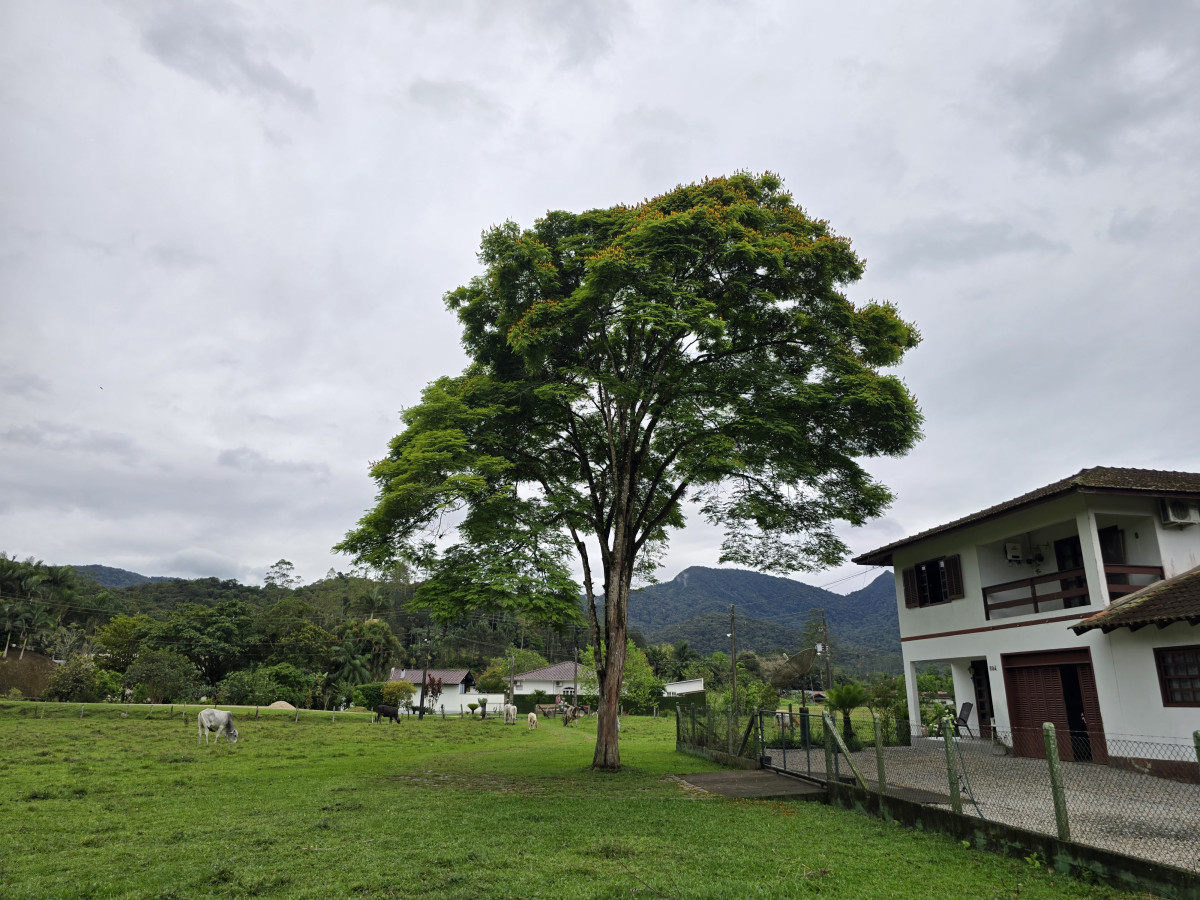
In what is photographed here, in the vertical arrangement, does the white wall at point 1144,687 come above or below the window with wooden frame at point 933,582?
below

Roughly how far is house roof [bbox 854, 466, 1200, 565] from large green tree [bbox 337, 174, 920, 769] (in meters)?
3.32

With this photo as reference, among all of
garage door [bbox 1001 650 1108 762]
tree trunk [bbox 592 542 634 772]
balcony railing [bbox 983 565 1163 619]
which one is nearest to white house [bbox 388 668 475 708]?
tree trunk [bbox 592 542 634 772]

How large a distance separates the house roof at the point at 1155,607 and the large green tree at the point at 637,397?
15.6ft

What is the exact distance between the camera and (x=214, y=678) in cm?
5272

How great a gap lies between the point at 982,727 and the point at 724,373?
14.1 meters

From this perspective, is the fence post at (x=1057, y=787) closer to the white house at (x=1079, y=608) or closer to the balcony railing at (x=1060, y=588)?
the white house at (x=1079, y=608)

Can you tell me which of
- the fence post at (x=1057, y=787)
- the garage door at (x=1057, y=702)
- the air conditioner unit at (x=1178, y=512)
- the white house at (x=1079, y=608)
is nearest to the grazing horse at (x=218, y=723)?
the white house at (x=1079, y=608)

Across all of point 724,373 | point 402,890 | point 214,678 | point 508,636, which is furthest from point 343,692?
point 402,890

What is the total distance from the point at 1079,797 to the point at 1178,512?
312 inches

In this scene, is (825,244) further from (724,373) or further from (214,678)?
(214,678)

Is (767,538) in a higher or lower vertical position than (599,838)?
higher

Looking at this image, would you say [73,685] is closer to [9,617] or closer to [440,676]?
[9,617]

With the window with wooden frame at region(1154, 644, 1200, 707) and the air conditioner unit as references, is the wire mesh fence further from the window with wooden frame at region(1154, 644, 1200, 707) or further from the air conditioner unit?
the air conditioner unit

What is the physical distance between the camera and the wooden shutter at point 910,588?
71.5 feet
